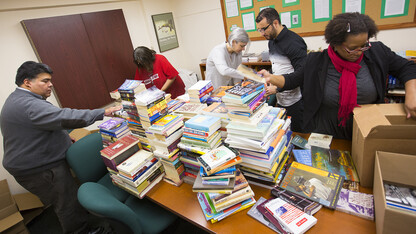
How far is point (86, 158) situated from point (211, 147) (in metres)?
1.40

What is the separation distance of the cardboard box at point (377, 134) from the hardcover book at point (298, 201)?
1.03ft

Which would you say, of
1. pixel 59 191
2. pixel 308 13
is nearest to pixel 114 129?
pixel 59 191

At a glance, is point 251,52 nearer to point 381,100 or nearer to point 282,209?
point 381,100

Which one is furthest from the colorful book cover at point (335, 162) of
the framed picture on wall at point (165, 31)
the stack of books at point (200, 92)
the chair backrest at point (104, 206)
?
the framed picture on wall at point (165, 31)

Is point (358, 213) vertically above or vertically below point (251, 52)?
below

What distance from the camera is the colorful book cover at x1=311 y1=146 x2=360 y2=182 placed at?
1.26 metres

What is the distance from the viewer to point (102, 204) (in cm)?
123

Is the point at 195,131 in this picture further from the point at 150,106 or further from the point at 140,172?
the point at 140,172

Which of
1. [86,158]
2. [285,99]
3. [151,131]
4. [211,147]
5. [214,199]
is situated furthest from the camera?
[285,99]

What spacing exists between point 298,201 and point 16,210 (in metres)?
3.02

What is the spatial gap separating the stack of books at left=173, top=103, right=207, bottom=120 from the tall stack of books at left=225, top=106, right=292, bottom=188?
43 centimetres

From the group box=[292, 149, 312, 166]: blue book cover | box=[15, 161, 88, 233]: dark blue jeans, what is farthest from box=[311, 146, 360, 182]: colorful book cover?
box=[15, 161, 88, 233]: dark blue jeans

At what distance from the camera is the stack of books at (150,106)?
1519 mm

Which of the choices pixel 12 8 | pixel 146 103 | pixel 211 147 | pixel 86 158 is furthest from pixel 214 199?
pixel 12 8
